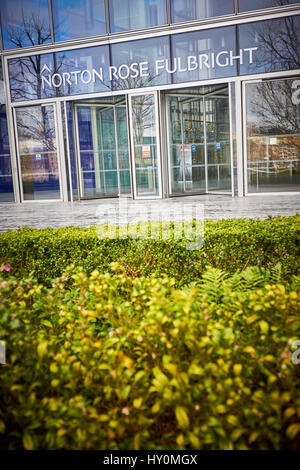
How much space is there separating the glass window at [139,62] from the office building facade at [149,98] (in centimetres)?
3

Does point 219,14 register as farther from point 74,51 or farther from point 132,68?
point 74,51

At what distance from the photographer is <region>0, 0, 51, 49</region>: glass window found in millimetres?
14711

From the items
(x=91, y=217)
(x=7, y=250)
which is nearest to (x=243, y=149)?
(x=91, y=217)

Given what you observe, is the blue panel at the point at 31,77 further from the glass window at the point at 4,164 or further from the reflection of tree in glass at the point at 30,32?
the glass window at the point at 4,164

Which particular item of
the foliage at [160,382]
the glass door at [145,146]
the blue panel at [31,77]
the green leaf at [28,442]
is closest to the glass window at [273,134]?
the glass door at [145,146]

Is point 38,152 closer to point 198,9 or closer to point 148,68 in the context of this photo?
point 148,68

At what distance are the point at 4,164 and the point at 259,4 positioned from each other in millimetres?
10870

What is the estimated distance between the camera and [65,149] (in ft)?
50.1

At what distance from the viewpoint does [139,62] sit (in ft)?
44.9

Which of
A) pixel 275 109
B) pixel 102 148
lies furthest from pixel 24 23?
pixel 275 109

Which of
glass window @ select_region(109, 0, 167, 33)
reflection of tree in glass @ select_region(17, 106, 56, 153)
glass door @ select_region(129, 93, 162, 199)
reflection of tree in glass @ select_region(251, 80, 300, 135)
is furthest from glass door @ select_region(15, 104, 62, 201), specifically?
reflection of tree in glass @ select_region(251, 80, 300, 135)

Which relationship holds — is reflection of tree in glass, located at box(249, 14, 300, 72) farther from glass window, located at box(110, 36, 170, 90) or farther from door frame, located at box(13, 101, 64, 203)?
door frame, located at box(13, 101, 64, 203)

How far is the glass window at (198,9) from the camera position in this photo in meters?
12.6

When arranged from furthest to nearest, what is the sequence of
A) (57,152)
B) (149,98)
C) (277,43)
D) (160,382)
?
(57,152) < (149,98) < (277,43) < (160,382)
